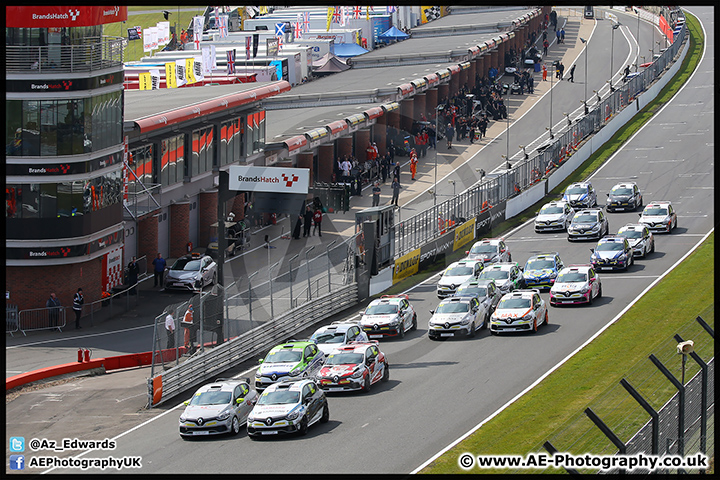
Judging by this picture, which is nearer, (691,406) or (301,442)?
(691,406)

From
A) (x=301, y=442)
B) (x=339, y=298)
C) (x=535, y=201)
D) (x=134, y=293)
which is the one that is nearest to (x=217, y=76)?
(x=535, y=201)

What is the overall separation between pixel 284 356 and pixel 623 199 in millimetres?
27476

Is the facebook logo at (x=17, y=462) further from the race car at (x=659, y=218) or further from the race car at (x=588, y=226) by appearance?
the race car at (x=659, y=218)

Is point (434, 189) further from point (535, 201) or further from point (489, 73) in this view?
point (489, 73)

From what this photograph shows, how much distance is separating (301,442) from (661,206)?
95.0ft

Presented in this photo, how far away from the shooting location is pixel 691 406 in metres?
17.2

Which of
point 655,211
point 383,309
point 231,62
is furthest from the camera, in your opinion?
point 231,62

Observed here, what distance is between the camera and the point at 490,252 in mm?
44906

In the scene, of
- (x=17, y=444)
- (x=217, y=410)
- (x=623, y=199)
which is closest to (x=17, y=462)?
Answer: (x=17, y=444)

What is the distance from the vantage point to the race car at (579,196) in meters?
53.9

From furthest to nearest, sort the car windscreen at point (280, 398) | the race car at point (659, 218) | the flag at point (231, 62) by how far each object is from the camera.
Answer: the flag at point (231, 62), the race car at point (659, 218), the car windscreen at point (280, 398)

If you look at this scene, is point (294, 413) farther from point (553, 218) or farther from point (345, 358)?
point (553, 218)

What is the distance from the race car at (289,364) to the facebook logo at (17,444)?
6831mm

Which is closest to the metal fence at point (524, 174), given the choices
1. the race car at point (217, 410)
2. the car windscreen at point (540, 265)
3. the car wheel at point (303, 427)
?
the car windscreen at point (540, 265)
